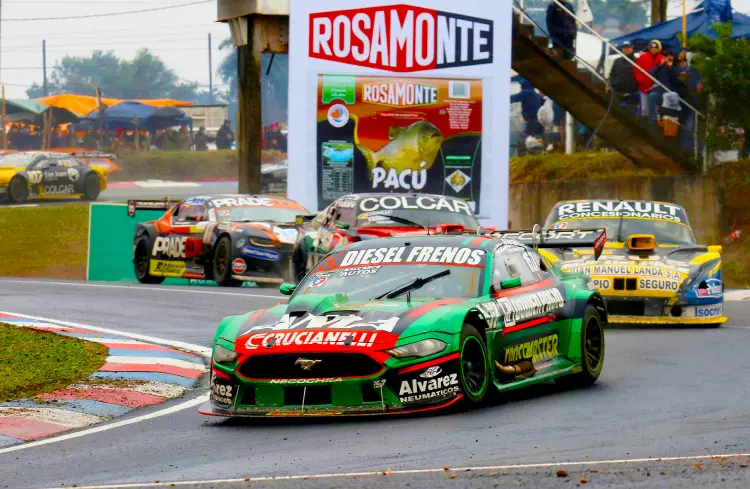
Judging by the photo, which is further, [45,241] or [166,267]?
[45,241]

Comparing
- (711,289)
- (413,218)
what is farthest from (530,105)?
(711,289)

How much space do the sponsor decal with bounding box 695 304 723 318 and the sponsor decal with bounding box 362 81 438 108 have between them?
14508 mm

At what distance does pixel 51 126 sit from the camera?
6334 centimetres

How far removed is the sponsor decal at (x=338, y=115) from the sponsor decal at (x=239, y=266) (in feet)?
25.1

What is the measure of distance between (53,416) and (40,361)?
2.62 meters

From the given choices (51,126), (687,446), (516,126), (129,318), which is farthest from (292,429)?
(51,126)

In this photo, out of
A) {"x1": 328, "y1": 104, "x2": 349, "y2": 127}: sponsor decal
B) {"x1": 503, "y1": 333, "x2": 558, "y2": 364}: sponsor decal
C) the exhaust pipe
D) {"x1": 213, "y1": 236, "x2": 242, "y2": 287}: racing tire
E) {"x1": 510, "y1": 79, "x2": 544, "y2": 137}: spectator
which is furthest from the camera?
{"x1": 510, "y1": 79, "x2": 544, "y2": 137}: spectator

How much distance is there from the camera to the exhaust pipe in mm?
9602

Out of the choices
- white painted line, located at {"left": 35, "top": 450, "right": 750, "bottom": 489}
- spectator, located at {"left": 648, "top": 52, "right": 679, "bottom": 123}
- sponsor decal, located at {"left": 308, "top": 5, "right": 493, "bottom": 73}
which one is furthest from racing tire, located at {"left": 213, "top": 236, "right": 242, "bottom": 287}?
white painted line, located at {"left": 35, "top": 450, "right": 750, "bottom": 489}

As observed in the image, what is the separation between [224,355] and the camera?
919 cm

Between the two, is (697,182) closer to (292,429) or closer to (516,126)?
(516,126)

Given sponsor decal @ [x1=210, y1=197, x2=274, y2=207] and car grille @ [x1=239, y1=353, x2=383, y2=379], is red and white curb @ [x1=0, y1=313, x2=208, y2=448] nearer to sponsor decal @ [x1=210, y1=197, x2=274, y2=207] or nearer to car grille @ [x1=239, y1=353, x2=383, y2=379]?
car grille @ [x1=239, y1=353, x2=383, y2=379]

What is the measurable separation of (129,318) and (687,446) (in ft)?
31.8

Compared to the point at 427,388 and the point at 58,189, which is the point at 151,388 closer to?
the point at 427,388
